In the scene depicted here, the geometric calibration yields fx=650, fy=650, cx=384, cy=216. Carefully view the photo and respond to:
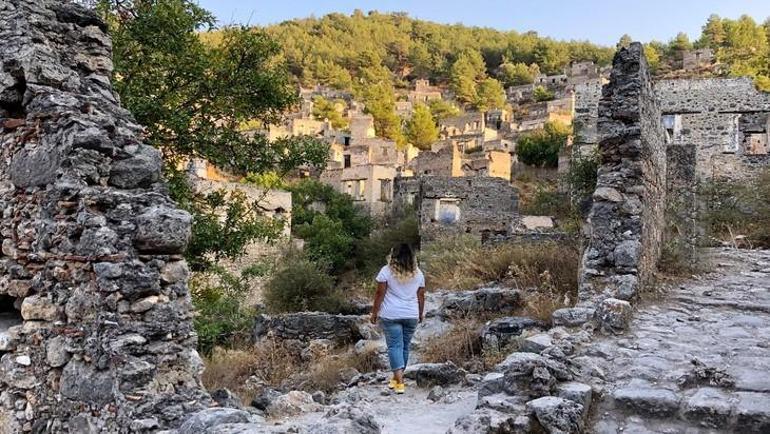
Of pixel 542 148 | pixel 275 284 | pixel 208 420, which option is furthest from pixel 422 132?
pixel 208 420

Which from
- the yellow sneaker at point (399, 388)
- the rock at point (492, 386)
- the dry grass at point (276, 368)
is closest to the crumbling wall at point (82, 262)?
the rock at point (492, 386)

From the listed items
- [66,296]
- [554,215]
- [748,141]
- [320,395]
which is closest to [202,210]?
[320,395]

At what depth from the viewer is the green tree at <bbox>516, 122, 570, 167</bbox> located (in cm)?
4091

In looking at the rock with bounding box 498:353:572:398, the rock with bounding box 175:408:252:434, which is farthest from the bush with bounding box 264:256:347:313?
the rock with bounding box 175:408:252:434

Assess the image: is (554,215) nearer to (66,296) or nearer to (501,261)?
(501,261)

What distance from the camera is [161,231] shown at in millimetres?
3967

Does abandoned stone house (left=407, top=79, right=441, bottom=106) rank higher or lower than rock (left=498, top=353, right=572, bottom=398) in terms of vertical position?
higher

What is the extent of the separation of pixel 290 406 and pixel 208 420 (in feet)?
6.91

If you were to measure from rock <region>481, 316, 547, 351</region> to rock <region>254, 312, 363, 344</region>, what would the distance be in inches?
114

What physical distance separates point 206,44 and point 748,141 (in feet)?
71.0

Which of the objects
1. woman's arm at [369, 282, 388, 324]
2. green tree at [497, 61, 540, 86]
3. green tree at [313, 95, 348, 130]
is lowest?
woman's arm at [369, 282, 388, 324]

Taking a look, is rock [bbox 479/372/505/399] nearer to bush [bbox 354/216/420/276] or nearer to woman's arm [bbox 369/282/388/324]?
woman's arm [bbox 369/282/388/324]

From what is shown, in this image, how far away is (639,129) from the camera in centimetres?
822

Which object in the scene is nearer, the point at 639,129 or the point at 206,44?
the point at 639,129
